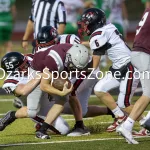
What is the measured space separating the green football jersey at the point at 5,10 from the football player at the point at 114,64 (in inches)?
256

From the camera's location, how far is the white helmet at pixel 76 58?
699cm

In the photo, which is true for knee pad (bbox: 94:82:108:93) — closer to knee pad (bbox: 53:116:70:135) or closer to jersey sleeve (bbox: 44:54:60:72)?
knee pad (bbox: 53:116:70:135)

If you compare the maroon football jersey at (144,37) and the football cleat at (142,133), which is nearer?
the maroon football jersey at (144,37)

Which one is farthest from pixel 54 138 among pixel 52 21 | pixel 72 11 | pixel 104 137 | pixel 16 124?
pixel 72 11

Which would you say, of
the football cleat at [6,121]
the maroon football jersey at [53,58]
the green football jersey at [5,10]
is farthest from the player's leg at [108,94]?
the green football jersey at [5,10]

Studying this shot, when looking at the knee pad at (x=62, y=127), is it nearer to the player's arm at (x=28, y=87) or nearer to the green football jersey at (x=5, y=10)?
the player's arm at (x=28, y=87)

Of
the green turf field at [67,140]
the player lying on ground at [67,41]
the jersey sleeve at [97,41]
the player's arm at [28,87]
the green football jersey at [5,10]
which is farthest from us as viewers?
the green football jersey at [5,10]

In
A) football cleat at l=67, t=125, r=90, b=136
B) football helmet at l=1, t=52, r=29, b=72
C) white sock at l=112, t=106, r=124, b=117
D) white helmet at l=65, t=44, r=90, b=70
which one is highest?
white helmet at l=65, t=44, r=90, b=70

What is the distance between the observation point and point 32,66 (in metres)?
7.41

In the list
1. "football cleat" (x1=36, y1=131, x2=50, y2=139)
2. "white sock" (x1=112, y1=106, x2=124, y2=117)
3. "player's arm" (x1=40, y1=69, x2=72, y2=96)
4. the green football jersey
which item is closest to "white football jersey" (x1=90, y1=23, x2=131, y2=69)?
"white sock" (x1=112, y1=106, x2=124, y2=117)

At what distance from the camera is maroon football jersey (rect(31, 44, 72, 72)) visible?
23.0ft

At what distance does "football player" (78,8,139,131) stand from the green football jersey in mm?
6493

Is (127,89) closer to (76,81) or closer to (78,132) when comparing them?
(76,81)

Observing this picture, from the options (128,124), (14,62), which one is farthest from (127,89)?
(14,62)
